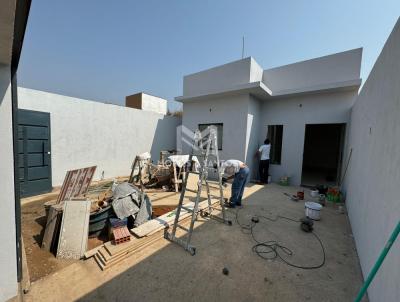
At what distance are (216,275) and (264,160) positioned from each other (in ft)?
16.2

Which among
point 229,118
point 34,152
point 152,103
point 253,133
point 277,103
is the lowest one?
point 34,152

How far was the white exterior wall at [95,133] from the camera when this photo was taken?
16.3 feet

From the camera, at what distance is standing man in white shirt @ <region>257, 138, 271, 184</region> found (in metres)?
6.30

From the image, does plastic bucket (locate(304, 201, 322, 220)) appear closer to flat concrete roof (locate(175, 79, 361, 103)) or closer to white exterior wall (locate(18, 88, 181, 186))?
flat concrete roof (locate(175, 79, 361, 103))

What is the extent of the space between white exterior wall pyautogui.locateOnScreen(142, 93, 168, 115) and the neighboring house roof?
176 inches

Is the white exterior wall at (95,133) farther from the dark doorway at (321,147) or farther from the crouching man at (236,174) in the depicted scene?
the dark doorway at (321,147)

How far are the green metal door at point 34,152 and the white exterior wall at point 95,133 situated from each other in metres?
0.33

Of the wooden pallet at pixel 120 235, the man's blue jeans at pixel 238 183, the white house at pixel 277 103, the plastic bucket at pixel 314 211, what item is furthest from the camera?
the white house at pixel 277 103

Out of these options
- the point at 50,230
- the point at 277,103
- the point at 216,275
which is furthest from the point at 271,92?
the point at 50,230

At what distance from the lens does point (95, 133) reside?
5.96 m

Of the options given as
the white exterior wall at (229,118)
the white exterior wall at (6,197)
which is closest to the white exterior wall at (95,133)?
the white exterior wall at (229,118)

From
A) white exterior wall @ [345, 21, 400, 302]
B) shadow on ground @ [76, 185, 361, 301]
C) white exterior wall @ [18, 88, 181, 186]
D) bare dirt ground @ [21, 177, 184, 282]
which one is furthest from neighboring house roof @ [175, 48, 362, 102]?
shadow on ground @ [76, 185, 361, 301]

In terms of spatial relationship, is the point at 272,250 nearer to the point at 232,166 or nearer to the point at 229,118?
the point at 232,166

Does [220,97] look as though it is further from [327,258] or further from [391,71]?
[327,258]
